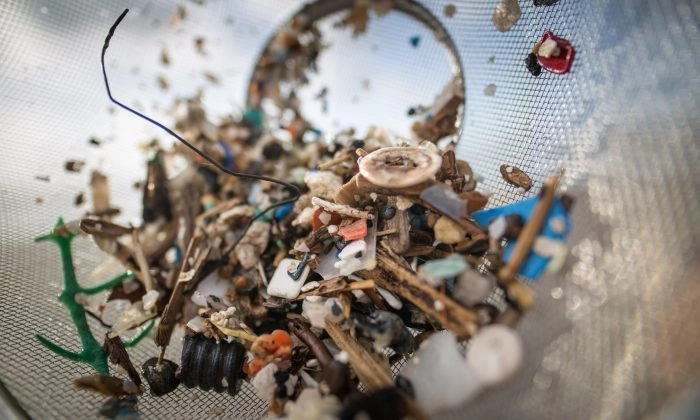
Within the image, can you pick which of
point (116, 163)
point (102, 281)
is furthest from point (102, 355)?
point (116, 163)

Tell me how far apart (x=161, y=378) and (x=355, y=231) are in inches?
19.7

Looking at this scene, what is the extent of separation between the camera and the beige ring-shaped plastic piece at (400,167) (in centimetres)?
70

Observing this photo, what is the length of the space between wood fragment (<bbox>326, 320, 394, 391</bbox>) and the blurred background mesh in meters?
0.15

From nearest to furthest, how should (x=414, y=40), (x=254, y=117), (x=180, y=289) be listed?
(x=180, y=289) → (x=414, y=40) → (x=254, y=117)

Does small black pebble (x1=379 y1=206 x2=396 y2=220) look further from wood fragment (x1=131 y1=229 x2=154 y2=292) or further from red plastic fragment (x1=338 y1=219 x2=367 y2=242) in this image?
wood fragment (x1=131 y1=229 x2=154 y2=292)

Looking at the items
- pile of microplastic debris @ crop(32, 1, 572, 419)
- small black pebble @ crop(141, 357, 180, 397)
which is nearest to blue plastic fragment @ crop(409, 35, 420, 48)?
pile of microplastic debris @ crop(32, 1, 572, 419)

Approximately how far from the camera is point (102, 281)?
1104mm

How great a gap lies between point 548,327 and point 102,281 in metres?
1.10

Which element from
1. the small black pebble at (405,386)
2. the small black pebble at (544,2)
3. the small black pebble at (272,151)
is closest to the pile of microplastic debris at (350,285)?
the small black pebble at (405,386)

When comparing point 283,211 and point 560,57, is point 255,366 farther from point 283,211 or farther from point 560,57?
point 560,57

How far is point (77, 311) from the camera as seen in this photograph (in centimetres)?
99

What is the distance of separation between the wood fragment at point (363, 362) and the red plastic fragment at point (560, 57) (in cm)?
71

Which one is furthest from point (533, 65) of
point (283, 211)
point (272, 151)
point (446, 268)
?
point (272, 151)

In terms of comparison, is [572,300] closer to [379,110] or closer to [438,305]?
[438,305]
